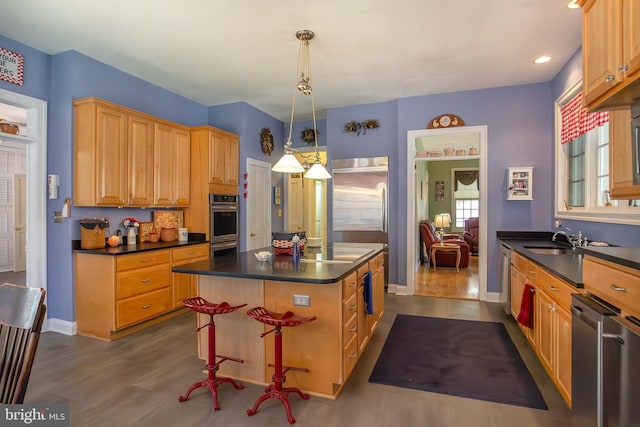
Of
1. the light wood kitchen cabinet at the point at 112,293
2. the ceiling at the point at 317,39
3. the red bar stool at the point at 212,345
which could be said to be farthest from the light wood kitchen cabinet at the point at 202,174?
the red bar stool at the point at 212,345

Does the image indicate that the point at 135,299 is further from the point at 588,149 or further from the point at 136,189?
the point at 588,149

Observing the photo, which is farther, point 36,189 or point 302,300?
point 36,189

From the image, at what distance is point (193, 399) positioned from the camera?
2.32m

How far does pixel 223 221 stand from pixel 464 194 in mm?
7112

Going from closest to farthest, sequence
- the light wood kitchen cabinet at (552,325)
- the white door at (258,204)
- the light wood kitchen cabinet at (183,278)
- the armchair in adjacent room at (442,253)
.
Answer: the light wood kitchen cabinet at (552,325), the light wood kitchen cabinet at (183,278), the white door at (258,204), the armchair in adjacent room at (442,253)

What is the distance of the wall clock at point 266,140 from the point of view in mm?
5809

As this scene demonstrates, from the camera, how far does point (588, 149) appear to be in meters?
3.51

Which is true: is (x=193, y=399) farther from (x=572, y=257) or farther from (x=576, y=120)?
(x=576, y=120)

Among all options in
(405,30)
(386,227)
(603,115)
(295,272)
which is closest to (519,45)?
(603,115)

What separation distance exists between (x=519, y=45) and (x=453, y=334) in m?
3.00

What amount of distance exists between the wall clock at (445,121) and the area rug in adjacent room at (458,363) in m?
2.71

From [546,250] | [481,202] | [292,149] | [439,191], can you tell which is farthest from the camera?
[439,191]

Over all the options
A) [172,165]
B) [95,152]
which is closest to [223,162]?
[172,165]

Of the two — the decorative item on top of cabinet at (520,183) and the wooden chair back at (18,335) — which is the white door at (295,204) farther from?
the wooden chair back at (18,335)
